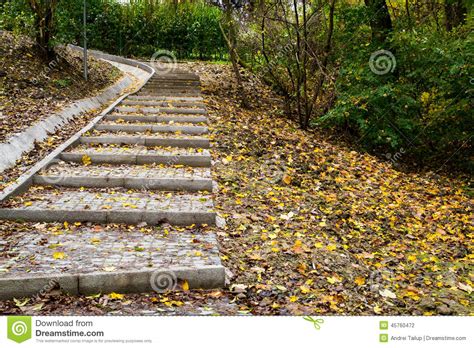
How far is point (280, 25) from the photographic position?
1011 cm

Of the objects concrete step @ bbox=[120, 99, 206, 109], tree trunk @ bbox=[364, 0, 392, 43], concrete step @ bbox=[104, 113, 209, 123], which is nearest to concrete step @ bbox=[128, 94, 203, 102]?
concrete step @ bbox=[120, 99, 206, 109]

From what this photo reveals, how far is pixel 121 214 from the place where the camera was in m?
4.92

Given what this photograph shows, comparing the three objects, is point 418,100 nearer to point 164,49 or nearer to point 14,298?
point 14,298

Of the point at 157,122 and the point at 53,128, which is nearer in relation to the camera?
the point at 53,128

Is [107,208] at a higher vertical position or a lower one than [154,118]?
lower

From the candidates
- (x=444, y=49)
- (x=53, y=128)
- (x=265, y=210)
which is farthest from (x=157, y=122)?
(x=444, y=49)

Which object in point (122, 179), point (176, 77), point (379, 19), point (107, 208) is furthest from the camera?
point (176, 77)

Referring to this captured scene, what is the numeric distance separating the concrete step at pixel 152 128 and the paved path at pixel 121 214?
19 mm

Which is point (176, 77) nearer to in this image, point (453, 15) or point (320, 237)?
point (453, 15)

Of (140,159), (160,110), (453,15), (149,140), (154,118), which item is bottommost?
(140,159)

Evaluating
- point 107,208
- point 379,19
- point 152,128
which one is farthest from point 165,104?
point 107,208

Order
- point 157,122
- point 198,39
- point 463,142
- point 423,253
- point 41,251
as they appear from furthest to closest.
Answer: point 198,39, point 463,142, point 157,122, point 423,253, point 41,251

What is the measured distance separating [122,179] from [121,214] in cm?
106

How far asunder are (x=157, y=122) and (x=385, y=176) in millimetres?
4731
